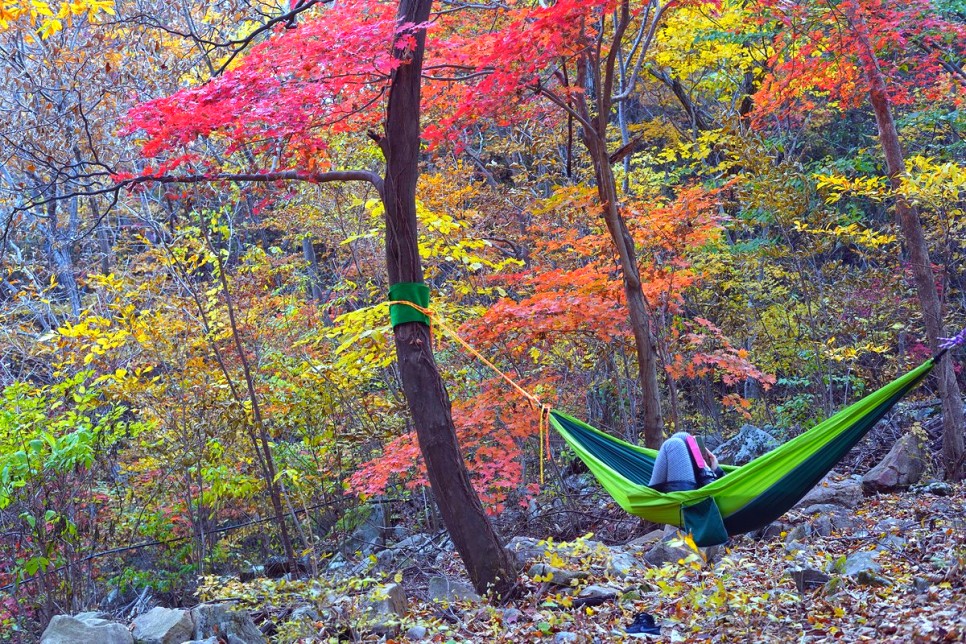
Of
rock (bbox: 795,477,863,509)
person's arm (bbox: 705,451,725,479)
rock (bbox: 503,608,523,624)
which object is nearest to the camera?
rock (bbox: 503,608,523,624)

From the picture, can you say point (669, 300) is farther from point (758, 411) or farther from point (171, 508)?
point (171, 508)

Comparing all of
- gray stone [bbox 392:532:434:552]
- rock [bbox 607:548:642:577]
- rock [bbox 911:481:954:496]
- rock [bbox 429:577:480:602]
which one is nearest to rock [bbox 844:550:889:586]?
rock [bbox 607:548:642:577]

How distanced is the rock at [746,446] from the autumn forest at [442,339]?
0.05 meters

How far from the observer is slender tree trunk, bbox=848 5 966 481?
4.47 m

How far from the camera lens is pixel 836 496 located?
14.8 ft

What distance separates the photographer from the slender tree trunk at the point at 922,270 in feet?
14.7

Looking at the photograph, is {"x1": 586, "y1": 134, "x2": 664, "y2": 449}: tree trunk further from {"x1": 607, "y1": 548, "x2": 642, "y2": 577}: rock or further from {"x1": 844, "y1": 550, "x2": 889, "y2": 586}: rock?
{"x1": 844, "y1": 550, "x2": 889, "y2": 586}: rock

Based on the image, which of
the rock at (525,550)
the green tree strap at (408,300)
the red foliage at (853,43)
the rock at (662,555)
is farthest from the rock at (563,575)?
the red foliage at (853,43)

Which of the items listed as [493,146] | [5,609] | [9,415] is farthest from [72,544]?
[493,146]

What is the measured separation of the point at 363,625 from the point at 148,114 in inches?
82.7

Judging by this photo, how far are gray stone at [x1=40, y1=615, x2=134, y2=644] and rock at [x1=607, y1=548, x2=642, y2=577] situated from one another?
187 cm

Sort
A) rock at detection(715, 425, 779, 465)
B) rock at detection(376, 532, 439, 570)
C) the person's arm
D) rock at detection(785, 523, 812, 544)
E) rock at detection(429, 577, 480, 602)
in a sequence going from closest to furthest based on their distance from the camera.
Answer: rock at detection(429, 577, 480, 602) < the person's arm < rock at detection(785, 523, 812, 544) < rock at detection(376, 532, 439, 570) < rock at detection(715, 425, 779, 465)

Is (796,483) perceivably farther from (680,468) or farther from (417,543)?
(417,543)

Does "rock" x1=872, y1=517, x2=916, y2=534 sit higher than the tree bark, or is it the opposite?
the tree bark
